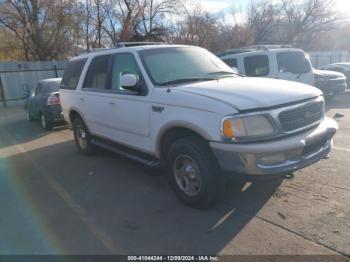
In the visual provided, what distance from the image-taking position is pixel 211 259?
116 inches

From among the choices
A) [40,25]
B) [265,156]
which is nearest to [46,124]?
[265,156]

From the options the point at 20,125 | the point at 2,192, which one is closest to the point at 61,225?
the point at 2,192

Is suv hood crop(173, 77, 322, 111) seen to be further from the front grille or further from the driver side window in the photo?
the driver side window

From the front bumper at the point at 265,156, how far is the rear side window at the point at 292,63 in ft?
19.2

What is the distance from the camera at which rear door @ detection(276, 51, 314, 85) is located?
28.7ft

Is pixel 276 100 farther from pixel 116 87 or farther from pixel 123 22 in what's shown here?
pixel 123 22

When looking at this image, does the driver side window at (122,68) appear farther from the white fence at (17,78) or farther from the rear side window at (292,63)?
the white fence at (17,78)

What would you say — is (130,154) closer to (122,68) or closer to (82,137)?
(122,68)

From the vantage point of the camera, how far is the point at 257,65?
29.7ft

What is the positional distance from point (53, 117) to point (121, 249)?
734 cm

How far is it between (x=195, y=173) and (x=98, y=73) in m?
2.90

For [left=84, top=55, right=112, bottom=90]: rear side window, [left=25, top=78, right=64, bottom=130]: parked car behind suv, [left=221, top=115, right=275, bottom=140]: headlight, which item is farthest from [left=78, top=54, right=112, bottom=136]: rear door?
[left=25, top=78, right=64, bottom=130]: parked car behind suv

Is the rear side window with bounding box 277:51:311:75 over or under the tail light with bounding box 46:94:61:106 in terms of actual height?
over

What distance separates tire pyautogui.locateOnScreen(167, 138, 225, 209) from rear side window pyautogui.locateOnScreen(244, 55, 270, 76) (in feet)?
19.1
